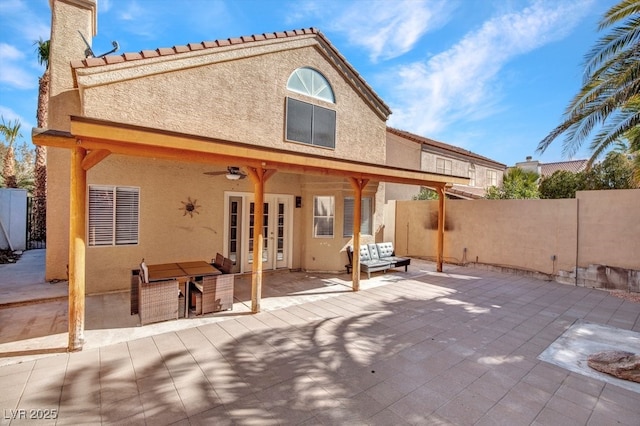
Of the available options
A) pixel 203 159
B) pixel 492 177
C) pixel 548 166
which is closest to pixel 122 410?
pixel 203 159

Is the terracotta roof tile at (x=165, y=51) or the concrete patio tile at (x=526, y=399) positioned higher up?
the terracotta roof tile at (x=165, y=51)

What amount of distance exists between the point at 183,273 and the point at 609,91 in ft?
35.5

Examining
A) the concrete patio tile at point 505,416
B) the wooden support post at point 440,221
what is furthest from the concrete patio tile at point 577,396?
the wooden support post at point 440,221

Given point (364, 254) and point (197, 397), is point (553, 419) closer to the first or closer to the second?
point (197, 397)

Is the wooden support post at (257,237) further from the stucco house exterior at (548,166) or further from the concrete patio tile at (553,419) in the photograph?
the stucco house exterior at (548,166)

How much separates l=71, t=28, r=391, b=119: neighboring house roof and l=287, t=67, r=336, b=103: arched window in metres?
0.88

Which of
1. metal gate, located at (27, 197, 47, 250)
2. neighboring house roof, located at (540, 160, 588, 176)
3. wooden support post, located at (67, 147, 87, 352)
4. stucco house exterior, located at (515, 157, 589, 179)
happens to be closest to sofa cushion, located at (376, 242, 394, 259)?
wooden support post, located at (67, 147, 87, 352)

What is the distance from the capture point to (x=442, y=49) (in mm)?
12531

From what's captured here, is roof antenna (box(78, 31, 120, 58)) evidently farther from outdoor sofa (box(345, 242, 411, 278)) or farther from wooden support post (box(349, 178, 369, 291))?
outdoor sofa (box(345, 242, 411, 278))

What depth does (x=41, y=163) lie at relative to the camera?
41.8ft

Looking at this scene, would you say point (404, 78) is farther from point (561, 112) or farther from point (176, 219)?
point (176, 219)

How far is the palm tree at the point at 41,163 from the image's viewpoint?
36.8ft

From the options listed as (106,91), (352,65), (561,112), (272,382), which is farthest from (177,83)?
(561,112)

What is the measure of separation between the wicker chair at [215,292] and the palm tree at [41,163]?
35.1ft
